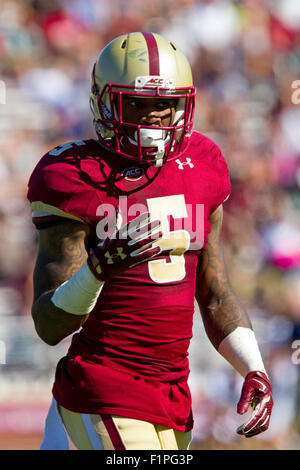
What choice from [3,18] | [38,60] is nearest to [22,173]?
[38,60]

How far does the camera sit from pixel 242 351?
8.12 ft

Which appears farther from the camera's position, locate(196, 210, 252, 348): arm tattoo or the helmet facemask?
locate(196, 210, 252, 348): arm tattoo

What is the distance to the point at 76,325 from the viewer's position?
2.21 m

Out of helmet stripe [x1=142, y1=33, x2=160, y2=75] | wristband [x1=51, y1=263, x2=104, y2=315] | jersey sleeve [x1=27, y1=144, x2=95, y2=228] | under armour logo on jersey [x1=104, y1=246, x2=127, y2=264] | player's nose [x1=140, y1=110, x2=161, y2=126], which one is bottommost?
wristband [x1=51, y1=263, x2=104, y2=315]

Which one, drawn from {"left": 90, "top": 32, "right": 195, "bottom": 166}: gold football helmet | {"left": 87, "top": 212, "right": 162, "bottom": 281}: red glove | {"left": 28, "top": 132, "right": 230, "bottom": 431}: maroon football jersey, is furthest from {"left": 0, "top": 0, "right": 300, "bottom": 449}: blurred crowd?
{"left": 87, "top": 212, "right": 162, "bottom": 281}: red glove

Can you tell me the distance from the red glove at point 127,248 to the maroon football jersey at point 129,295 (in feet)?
0.73

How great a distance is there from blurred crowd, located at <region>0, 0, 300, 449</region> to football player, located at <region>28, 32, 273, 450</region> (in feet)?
9.02

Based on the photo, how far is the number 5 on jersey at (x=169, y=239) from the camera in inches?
91.0

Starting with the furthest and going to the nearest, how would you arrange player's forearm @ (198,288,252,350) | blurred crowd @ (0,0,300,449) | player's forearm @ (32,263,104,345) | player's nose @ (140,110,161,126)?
1. blurred crowd @ (0,0,300,449)
2. player's forearm @ (198,288,252,350)
3. player's nose @ (140,110,161,126)
4. player's forearm @ (32,263,104,345)

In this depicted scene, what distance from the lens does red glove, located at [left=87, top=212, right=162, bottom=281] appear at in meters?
2.01

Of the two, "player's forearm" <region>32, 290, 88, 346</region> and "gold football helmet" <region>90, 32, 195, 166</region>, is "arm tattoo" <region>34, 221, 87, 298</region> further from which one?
"gold football helmet" <region>90, 32, 195, 166</region>

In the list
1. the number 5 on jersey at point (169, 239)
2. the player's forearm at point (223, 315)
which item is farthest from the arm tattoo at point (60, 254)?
the player's forearm at point (223, 315)

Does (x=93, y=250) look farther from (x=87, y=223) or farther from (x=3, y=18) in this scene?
(x=3, y=18)

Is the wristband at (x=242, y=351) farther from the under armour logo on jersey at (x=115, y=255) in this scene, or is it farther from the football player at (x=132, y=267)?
the under armour logo on jersey at (x=115, y=255)
